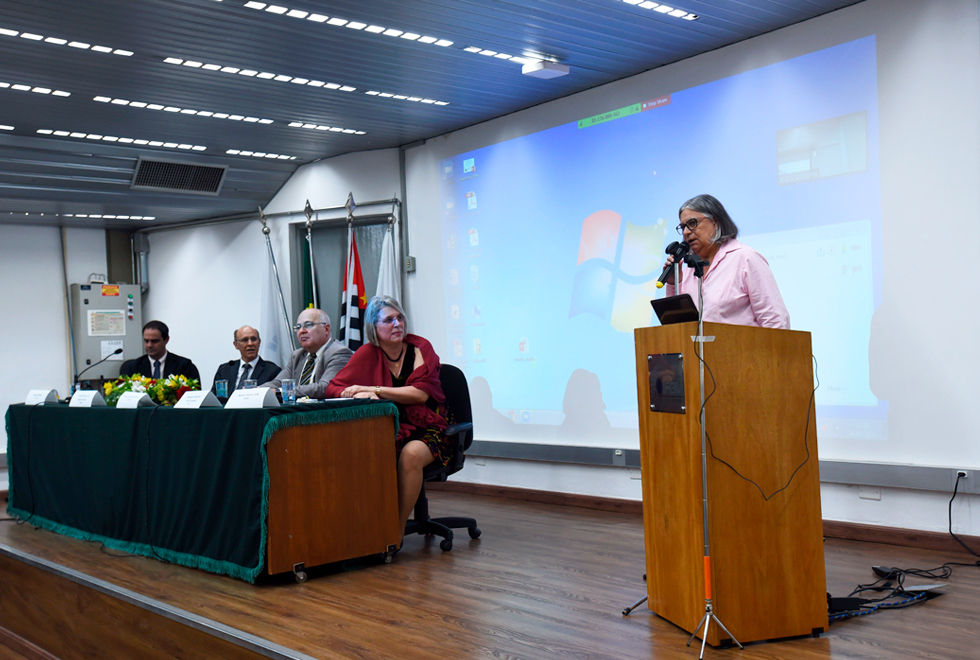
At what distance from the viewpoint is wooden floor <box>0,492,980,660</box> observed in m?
2.48

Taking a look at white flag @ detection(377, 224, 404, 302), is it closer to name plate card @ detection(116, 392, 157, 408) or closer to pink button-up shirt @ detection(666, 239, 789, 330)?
name plate card @ detection(116, 392, 157, 408)

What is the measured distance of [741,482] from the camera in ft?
7.98

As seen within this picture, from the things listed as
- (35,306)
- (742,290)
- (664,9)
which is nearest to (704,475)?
(742,290)

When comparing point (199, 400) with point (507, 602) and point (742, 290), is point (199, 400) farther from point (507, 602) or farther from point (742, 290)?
point (742, 290)

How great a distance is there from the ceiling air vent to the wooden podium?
16.4 feet

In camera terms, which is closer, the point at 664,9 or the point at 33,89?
the point at 664,9

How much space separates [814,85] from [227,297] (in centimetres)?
562

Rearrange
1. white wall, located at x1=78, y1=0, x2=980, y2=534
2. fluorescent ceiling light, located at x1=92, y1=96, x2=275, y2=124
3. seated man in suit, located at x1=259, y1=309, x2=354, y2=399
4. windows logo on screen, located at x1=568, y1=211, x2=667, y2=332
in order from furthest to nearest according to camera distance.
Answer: fluorescent ceiling light, located at x1=92, y1=96, x2=275, y2=124 → windows logo on screen, located at x1=568, y1=211, x2=667, y2=332 → seated man in suit, located at x1=259, y1=309, x2=354, y2=399 → white wall, located at x1=78, y1=0, x2=980, y2=534

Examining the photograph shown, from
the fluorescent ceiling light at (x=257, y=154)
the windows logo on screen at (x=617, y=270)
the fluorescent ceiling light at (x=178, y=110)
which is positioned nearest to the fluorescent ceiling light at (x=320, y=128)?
the fluorescent ceiling light at (x=178, y=110)

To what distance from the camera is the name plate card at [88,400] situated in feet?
14.9

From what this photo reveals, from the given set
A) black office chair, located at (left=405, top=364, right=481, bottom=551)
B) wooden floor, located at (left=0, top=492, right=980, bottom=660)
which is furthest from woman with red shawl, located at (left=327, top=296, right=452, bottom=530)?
wooden floor, located at (left=0, top=492, right=980, bottom=660)

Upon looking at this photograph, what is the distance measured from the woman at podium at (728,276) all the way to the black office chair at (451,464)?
1492 millimetres

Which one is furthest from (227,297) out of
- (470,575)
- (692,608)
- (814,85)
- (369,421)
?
(692,608)

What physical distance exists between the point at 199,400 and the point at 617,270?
8.39 ft
